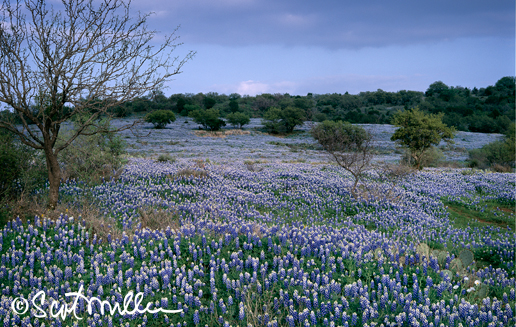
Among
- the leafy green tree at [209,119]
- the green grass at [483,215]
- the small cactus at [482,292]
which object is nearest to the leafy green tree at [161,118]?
the leafy green tree at [209,119]

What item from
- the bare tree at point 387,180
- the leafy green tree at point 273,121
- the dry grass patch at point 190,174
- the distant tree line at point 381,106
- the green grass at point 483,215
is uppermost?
the distant tree line at point 381,106

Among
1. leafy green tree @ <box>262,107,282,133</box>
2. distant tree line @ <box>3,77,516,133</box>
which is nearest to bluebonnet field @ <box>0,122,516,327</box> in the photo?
distant tree line @ <box>3,77,516,133</box>

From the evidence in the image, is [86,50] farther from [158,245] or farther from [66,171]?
[66,171]

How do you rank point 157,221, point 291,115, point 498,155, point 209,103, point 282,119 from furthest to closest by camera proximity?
1. point 209,103
2. point 282,119
3. point 291,115
4. point 498,155
5. point 157,221

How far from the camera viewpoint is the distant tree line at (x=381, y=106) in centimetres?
7431

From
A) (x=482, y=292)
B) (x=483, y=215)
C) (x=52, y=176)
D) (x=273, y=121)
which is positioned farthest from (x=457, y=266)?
(x=273, y=121)

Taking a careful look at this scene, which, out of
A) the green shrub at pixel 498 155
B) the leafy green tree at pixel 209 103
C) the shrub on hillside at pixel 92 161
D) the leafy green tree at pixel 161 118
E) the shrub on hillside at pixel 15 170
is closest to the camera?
the shrub on hillside at pixel 15 170

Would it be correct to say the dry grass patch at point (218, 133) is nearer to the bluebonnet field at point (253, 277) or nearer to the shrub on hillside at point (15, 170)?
the shrub on hillside at point (15, 170)

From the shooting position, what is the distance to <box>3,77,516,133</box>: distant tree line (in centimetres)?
7431

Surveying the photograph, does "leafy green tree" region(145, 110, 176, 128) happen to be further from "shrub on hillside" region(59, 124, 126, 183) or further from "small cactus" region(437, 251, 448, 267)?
"small cactus" region(437, 251, 448, 267)

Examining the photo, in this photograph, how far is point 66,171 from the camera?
41.7 ft

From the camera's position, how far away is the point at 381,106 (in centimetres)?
10806

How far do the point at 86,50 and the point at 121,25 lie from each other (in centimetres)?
115

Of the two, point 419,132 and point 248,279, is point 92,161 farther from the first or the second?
point 419,132
